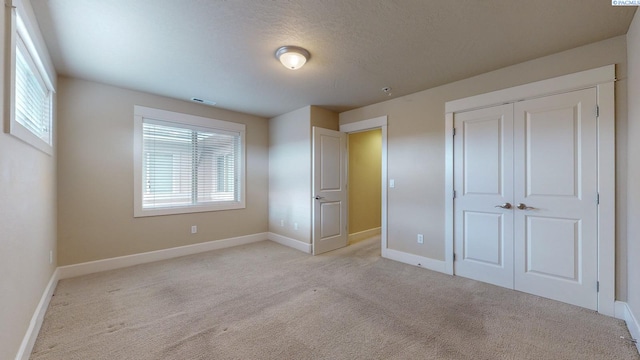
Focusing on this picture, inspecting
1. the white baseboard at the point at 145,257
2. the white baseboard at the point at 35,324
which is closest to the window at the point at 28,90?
the white baseboard at the point at 35,324

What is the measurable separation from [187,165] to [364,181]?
3313 mm

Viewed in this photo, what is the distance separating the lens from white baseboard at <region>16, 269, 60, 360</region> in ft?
5.32

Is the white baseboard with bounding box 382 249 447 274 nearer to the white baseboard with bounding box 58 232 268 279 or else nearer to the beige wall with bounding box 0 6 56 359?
the white baseboard with bounding box 58 232 268 279

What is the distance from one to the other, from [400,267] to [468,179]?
4.80ft

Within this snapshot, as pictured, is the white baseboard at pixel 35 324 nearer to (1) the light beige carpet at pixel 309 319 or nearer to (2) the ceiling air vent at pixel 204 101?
(1) the light beige carpet at pixel 309 319

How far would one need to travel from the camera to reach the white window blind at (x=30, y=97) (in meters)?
1.82

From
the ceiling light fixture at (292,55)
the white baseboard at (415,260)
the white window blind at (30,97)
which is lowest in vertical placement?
the white baseboard at (415,260)

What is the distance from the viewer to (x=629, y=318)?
2041 mm

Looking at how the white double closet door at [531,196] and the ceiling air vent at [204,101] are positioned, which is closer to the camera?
the white double closet door at [531,196]

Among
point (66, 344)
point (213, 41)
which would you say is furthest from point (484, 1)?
point (66, 344)

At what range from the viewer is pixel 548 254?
2.55 meters

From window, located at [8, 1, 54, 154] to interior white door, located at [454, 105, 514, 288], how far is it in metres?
3.93

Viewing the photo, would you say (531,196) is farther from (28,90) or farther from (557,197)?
(28,90)

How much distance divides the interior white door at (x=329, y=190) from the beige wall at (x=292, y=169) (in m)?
0.16
